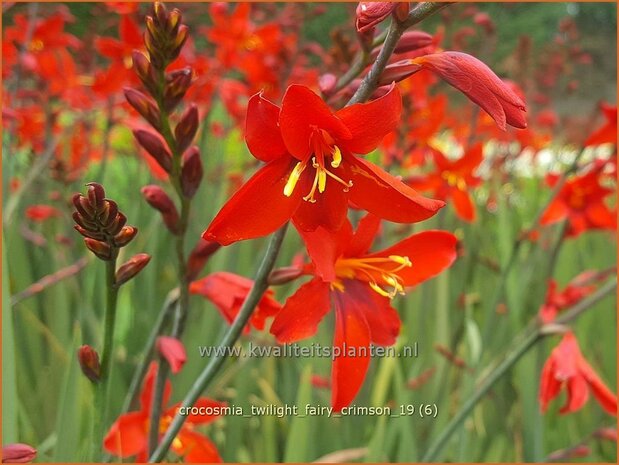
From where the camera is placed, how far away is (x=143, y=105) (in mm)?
661

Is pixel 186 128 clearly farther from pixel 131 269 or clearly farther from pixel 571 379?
pixel 571 379

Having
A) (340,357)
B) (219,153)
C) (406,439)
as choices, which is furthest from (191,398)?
(219,153)

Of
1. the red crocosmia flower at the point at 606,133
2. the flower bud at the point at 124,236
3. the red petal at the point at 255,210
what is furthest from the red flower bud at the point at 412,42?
the red crocosmia flower at the point at 606,133

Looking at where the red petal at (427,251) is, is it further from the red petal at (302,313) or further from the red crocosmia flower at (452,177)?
the red crocosmia flower at (452,177)

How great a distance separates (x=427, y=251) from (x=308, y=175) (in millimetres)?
161

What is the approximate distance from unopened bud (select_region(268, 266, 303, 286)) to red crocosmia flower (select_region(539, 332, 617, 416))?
1.83 feet

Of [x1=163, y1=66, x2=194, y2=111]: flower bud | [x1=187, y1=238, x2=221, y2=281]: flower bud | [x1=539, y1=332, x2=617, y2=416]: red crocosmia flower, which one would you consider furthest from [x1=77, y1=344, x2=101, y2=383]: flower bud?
[x1=539, y1=332, x2=617, y2=416]: red crocosmia flower

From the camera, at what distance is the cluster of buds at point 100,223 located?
0.51 metres

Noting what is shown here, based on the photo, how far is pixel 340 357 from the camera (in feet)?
2.05

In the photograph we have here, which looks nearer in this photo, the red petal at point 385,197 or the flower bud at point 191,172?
the red petal at point 385,197

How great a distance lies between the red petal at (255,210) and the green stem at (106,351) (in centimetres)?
10

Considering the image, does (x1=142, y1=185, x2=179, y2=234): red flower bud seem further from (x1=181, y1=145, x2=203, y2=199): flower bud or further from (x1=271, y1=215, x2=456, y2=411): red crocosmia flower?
(x1=271, y1=215, x2=456, y2=411): red crocosmia flower

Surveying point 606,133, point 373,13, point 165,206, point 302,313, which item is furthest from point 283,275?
point 606,133

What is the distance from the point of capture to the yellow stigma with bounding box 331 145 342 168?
584 millimetres
